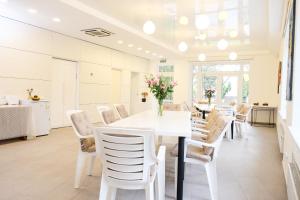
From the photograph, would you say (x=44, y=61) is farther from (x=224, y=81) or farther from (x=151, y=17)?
(x=224, y=81)

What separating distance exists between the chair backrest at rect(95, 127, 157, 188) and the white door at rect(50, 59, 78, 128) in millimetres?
5861

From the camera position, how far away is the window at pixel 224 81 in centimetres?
1142

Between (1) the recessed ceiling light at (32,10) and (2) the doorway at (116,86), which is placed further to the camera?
(2) the doorway at (116,86)

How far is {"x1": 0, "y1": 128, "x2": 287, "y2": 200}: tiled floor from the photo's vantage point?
9.04 feet

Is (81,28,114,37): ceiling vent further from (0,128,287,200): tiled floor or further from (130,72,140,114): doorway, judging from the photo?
(130,72,140,114): doorway

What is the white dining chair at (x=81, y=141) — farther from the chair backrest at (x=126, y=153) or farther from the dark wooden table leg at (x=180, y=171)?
the dark wooden table leg at (x=180, y=171)

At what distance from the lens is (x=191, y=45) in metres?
9.94

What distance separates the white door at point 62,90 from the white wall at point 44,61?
0.77ft

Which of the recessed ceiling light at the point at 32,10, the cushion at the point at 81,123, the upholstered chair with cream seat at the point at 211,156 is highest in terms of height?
the recessed ceiling light at the point at 32,10

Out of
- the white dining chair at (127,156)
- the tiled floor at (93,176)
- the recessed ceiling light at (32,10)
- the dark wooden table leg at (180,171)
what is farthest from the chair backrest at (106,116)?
the recessed ceiling light at (32,10)

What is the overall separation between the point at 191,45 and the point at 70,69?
5128 millimetres

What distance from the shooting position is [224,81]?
11938 millimetres

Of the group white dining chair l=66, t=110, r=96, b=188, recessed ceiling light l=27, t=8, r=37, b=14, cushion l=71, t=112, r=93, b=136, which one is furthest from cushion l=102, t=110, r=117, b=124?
recessed ceiling light l=27, t=8, r=37, b=14

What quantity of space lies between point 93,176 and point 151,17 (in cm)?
447
